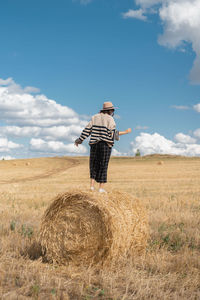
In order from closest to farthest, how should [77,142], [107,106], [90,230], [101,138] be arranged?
[90,230] → [101,138] → [107,106] → [77,142]

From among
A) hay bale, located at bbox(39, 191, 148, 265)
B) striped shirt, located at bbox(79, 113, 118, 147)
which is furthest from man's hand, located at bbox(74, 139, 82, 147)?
hay bale, located at bbox(39, 191, 148, 265)

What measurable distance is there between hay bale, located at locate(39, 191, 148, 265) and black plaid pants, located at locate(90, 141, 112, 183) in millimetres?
1645

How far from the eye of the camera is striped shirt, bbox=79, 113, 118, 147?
718cm

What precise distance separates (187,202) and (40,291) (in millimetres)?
7843

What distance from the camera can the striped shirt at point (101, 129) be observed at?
7.18 m

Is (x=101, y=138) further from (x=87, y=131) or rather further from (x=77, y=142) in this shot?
(x=77, y=142)

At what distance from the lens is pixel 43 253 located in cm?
534

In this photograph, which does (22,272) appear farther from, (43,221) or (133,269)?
(133,269)

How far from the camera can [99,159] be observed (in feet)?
23.7

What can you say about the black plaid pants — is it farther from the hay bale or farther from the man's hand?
the hay bale

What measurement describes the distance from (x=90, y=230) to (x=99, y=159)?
7.50ft

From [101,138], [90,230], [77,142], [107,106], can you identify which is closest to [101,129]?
[101,138]

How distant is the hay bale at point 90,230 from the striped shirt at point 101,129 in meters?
1.84

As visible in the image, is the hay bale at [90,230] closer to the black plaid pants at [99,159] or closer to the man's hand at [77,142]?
the black plaid pants at [99,159]
